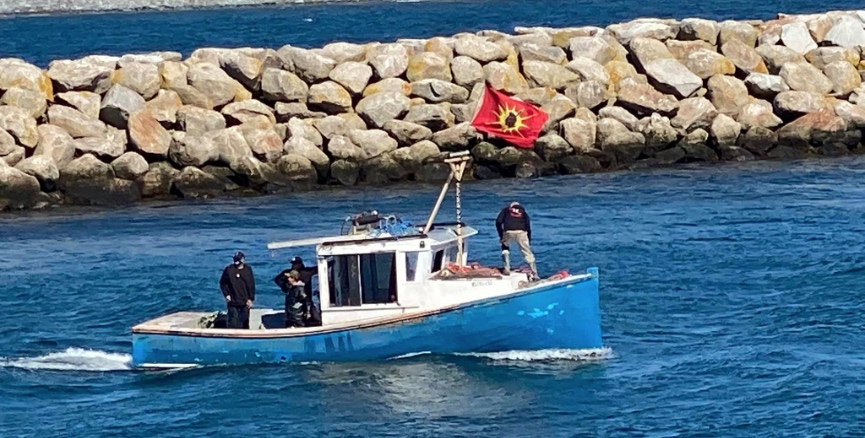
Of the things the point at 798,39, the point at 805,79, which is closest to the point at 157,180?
the point at 805,79

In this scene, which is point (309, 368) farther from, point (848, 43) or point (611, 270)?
point (848, 43)

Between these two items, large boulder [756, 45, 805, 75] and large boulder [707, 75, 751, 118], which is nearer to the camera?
large boulder [707, 75, 751, 118]

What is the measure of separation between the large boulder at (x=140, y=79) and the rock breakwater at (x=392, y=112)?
0.14ft

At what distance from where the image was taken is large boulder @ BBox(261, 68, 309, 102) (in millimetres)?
46062

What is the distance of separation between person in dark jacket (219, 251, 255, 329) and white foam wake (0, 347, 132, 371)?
204cm

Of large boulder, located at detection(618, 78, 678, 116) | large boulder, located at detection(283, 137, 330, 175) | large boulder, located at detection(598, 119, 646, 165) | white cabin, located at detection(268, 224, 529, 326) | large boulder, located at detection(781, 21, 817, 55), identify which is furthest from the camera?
large boulder, located at detection(781, 21, 817, 55)

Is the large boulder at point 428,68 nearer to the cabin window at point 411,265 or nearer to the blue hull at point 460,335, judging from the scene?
the cabin window at point 411,265

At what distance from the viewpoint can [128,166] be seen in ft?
142

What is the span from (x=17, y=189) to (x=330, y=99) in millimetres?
8215

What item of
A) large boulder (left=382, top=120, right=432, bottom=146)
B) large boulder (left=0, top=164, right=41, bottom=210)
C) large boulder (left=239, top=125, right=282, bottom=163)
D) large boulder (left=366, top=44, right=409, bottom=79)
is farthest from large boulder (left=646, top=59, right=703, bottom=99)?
large boulder (left=0, top=164, right=41, bottom=210)

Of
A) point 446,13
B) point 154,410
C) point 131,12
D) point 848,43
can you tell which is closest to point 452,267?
point 154,410

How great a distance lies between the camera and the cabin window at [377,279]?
28.0 meters

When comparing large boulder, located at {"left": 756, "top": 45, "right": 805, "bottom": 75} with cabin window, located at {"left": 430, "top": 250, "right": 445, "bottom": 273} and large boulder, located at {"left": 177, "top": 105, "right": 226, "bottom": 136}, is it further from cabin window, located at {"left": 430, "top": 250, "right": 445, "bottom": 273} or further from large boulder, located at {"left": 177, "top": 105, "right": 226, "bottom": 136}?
cabin window, located at {"left": 430, "top": 250, "right": 445, "bottom": 273}

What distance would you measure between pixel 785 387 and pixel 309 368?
7291mm
